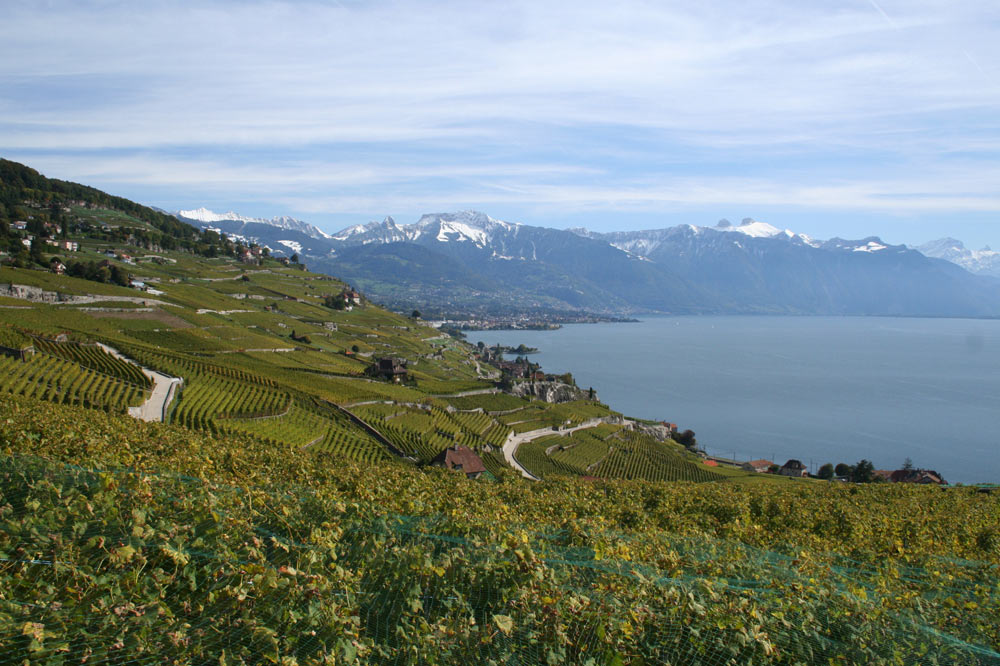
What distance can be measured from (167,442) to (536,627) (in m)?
10.3

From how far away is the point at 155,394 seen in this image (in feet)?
102

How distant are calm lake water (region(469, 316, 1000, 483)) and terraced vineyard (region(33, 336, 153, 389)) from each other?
217 feet

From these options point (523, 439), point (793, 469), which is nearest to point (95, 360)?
point (523, 439)

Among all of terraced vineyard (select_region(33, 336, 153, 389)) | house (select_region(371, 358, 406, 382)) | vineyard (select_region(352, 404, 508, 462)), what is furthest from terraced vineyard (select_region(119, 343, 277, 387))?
house (select_region(371, 358, 406, 382))

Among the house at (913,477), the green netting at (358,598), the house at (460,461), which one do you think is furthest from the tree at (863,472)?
the green netting at (358,598)

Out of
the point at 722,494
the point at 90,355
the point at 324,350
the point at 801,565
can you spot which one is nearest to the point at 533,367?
the point at 324,350

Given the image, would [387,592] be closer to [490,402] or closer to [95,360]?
[95,360]

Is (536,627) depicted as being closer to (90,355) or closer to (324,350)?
(90,355)

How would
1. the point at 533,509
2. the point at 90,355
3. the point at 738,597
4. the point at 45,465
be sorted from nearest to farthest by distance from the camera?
the point at 738,597, the point at 45,465, the point at 533,509, the point at 90,355

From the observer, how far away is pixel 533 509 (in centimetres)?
1183

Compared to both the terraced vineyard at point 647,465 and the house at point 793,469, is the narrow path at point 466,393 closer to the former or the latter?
the terraced vineyard at point 647,465

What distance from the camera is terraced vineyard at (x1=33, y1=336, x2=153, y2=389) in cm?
3206

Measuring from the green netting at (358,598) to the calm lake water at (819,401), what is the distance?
73.4 metres

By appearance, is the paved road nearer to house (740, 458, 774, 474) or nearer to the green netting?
house (740, 458, 774, 474)
